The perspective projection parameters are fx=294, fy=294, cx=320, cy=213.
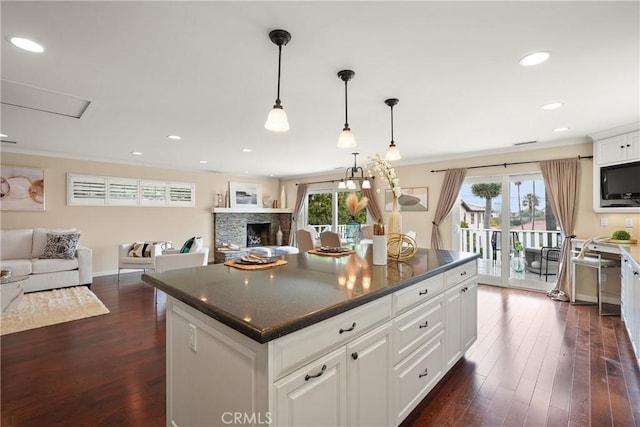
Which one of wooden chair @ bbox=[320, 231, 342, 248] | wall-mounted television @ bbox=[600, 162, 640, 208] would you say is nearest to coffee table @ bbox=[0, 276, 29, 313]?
wooden chair @ bbox=[320, 231, 342, 248]

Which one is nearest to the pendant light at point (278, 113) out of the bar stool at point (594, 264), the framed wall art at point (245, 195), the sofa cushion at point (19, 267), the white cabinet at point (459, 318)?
the white cabinet at point (459, 318)

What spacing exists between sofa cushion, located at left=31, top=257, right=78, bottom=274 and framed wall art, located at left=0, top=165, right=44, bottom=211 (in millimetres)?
1129

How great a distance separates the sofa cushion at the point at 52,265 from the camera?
4348 mm

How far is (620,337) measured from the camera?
294cm

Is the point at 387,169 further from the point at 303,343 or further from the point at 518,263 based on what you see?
the point at 518,263

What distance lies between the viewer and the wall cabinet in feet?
3.44

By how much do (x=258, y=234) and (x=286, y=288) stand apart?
7287 mm

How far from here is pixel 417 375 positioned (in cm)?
178

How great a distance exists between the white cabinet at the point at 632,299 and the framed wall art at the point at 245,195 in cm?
723

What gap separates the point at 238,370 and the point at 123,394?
1534 mm

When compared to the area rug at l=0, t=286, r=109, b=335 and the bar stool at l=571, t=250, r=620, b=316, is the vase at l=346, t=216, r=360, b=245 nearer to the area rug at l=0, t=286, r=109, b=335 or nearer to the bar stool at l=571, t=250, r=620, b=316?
the bar stool at l=571, t=250, r=620, b=316

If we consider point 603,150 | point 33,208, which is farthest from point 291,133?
point 33,208

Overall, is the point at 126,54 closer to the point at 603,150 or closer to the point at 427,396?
the point at 427,396

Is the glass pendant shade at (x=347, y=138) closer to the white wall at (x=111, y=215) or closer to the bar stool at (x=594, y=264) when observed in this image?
the bar stool at (x=594, y=264)
